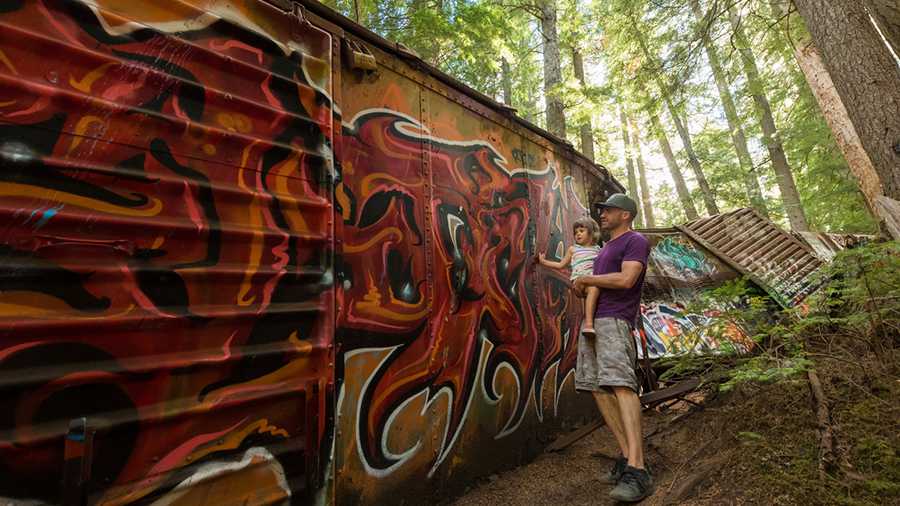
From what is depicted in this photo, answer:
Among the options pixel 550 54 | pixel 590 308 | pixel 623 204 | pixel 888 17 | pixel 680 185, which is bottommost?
pixel 590 308

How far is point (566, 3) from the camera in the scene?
12500 millimetres

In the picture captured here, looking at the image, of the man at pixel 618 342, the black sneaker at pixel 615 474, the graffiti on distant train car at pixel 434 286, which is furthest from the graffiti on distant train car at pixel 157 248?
the black sneaker at pixel 615 474

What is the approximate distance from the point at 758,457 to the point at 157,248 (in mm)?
3643

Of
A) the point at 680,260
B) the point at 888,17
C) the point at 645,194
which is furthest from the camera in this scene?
the point at 645,194

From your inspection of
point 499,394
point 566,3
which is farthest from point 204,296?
point 566,3

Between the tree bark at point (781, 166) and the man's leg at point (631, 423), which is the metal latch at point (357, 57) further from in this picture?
the tree bark at point (781, 166)

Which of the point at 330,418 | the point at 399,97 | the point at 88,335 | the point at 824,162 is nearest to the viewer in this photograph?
the point at 88,335

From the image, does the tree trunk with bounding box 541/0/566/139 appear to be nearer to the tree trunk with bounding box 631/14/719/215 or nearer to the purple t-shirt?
the tree trunk with bounding box 631/14/719/215

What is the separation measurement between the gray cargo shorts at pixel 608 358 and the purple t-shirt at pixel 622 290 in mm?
74

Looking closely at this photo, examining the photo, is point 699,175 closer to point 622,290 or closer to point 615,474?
point 622,290

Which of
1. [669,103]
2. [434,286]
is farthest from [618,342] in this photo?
[669,103]

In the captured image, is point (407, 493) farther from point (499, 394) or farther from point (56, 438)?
point (56, 438)

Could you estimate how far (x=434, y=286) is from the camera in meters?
3.29

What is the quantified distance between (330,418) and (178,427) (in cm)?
78
